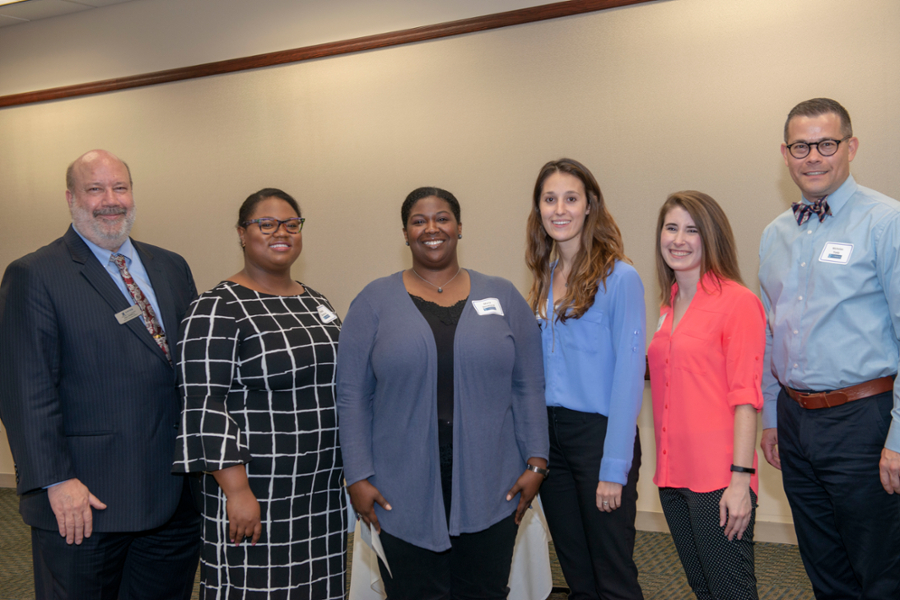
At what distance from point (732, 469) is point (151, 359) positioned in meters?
1.80

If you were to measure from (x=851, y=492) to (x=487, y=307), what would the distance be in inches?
48.6

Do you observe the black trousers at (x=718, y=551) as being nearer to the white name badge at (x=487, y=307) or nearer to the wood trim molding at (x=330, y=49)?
the white name badge at (x=487, y=307)

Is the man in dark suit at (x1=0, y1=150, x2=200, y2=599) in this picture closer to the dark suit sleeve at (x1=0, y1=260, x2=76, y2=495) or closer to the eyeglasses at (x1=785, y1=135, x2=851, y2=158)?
the dark suit sleeve at (x1=0, y1=260, x2=76, y2=495)

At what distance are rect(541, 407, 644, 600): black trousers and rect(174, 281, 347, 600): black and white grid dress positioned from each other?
0.72 m

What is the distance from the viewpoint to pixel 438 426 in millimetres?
1903

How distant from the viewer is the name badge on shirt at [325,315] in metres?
2.20

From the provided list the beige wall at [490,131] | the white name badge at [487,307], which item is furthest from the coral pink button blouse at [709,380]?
the beige wall at [490,131]

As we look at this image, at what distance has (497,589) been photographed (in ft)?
6.50

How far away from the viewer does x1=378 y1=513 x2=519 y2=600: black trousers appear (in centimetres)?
191

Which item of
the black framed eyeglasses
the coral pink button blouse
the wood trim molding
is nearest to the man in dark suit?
the black framed eyeglasses

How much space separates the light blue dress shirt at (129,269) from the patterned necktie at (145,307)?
0.04 ft

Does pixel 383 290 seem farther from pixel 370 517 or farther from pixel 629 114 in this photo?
pixel 629 114

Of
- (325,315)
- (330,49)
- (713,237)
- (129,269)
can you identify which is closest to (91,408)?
(129,269)

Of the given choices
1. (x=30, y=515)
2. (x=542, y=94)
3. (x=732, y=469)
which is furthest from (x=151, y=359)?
(x=542, y=94)
